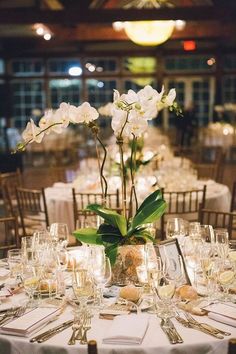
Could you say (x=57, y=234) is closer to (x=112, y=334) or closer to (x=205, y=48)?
(x=112, y=334)

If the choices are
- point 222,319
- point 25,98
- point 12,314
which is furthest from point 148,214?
point 25,98

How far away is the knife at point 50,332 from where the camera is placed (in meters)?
2.07

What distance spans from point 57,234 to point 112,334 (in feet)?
3.93

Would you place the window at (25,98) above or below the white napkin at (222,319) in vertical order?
above

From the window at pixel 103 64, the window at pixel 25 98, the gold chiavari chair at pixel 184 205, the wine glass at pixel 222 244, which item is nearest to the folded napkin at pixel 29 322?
the wine glass at pixel 222 244

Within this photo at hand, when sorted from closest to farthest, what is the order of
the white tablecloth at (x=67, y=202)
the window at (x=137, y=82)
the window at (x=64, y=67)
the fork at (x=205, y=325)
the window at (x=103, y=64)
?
the fork at (x=205, y=325), the white tablecloth at (x=67, y=202), the window at (x=137, y=82), the window at (x=64, y=67), the window at (x=103, y=64)

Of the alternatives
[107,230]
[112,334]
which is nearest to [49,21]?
[107,230]

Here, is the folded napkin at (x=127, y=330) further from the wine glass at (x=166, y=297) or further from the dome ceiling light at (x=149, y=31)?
the dome ceiling light at (x=149, y=31)

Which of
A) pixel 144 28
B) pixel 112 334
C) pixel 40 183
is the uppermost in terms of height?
pixel 144 28

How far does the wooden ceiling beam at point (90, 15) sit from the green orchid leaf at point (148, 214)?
6374mm

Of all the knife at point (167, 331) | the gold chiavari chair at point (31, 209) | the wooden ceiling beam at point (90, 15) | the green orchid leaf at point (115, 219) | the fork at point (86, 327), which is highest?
the wooden ceiling beam at point (90, 15)

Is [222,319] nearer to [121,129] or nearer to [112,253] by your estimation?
[112,253]

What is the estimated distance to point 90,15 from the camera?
29.3ft

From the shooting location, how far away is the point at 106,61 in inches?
652
